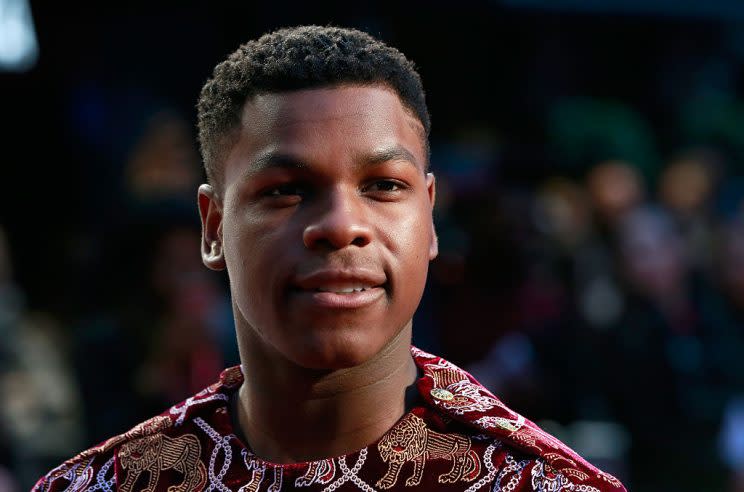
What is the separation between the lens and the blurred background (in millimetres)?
6051

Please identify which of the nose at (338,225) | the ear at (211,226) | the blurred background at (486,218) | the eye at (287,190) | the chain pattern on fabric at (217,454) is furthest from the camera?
the blurred background at (486,218)

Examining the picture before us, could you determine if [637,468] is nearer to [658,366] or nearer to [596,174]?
[658,366]

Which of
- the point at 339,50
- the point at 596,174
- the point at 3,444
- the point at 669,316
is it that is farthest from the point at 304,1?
the point at 339,50

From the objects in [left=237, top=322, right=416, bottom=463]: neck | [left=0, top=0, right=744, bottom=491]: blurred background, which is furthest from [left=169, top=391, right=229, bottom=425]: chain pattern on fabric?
[left=0, top=0, right=744, bottom=491]: blurred background

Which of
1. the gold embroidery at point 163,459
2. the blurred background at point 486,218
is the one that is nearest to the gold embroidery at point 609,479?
the gold embroidery at point 163,459

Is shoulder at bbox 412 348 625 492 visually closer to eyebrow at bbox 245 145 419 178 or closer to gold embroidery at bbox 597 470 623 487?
gold embroidery at bbox 597 470 623 487

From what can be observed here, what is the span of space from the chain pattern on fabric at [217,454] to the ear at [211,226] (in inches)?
15.2

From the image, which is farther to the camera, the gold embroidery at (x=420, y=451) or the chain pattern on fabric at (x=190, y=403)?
the chain pattern on fabric at (x=190, y=403)

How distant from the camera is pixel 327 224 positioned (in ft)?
7.93

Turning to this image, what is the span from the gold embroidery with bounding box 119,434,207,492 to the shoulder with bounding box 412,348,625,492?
0.55 m

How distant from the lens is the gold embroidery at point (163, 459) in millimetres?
2688

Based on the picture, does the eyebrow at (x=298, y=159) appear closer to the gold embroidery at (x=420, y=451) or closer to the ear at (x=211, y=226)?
the ear at (x=211, y=226)

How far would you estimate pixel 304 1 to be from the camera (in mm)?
8297

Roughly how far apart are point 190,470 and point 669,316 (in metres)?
5.10
